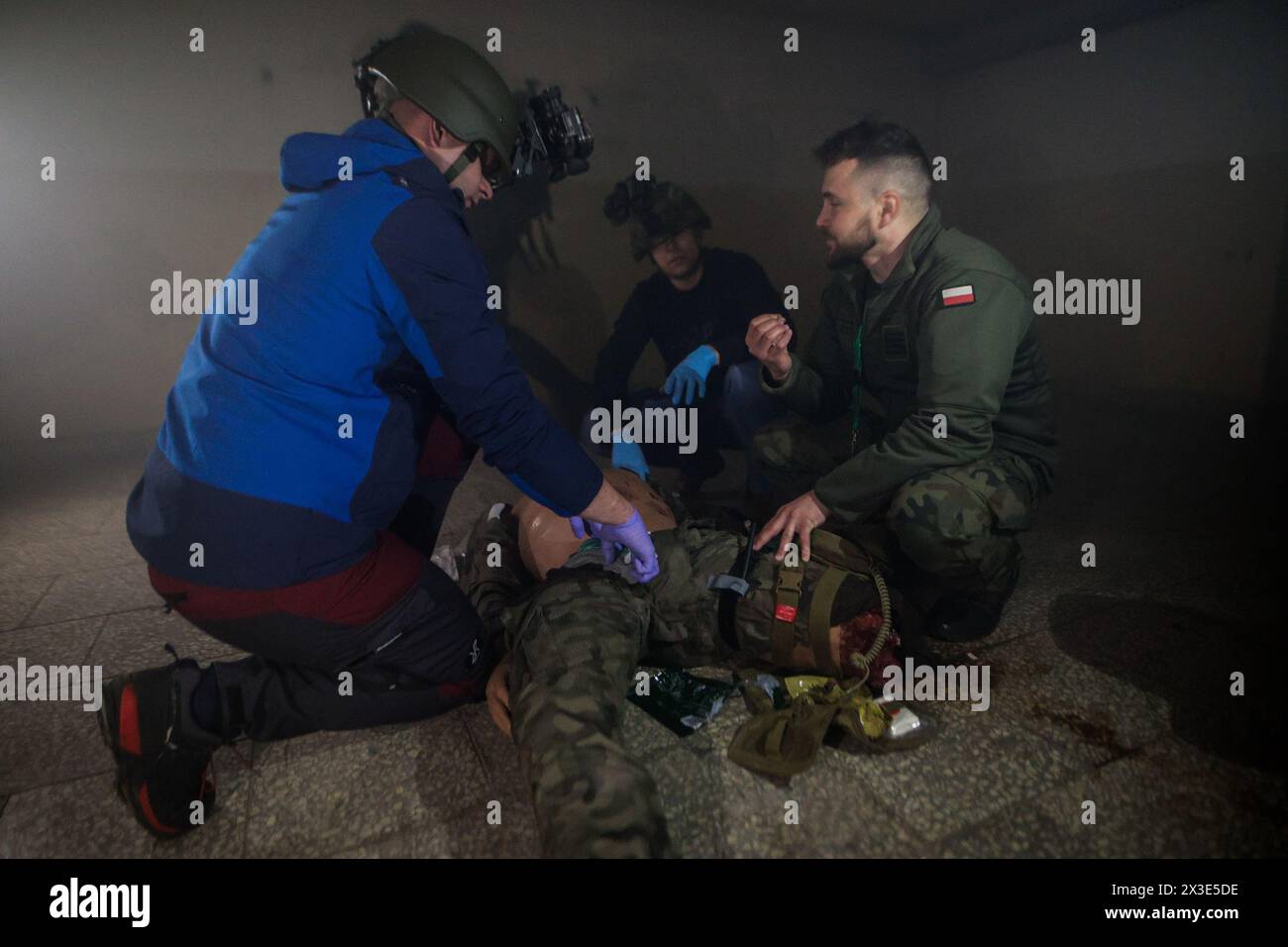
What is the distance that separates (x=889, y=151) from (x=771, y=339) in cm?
65

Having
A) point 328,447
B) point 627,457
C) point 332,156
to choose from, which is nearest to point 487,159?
point 332,156

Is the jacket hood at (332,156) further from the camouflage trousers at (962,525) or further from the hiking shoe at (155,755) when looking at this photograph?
the camouflage trousers at (962,525)

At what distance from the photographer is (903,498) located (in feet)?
6.08

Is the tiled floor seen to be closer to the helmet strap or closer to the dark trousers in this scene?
the dark trousers

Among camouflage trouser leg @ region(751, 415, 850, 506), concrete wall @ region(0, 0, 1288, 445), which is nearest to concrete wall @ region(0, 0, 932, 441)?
concrete wall @ region(0, 0, 1288, 445)

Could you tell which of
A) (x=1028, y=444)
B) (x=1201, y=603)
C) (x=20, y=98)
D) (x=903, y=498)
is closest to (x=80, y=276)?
(x=20, y=98)

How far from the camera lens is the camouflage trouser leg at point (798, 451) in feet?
7.93

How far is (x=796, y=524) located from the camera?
179 centimetres

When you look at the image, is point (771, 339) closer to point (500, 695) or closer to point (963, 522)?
point (963, 522)

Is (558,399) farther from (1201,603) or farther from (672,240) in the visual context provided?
(1201,603)

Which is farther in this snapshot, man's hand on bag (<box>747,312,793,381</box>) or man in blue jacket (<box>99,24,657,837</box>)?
man's hand on bag (<box>747,312,793,381</box>)

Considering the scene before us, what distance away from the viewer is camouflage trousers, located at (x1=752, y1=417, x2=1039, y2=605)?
1.80 m

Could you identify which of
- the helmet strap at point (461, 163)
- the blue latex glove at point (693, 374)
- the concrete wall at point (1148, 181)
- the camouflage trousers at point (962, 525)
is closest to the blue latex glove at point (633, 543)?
the camouflage trousers at point (962, 525)

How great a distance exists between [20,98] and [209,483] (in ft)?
11.2
